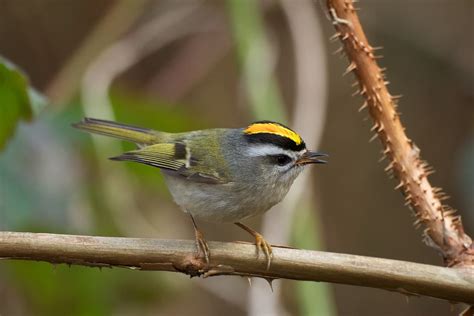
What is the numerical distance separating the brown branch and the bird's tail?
1.44m

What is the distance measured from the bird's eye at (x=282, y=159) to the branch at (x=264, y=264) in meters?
0.93

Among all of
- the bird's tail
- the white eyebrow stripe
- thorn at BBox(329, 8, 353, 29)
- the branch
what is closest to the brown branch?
thorn at BBox(329, 8, 353, 29)

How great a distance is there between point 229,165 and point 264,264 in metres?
1.12

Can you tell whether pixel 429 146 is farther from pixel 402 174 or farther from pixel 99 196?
pixel 402 174

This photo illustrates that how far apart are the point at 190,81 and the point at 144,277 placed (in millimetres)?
1782

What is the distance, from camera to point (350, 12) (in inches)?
73.4

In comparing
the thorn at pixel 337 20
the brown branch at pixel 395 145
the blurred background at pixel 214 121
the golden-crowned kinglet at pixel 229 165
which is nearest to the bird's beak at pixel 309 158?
the golden-crowned kinglet at pixel 229 165

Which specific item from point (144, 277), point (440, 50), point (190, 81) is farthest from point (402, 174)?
point (440, 50)

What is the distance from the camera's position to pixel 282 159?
2721 mm

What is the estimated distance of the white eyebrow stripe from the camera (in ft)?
8.76

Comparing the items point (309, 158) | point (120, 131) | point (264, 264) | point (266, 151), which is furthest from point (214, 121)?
point (264, 264)

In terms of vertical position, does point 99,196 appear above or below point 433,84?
below

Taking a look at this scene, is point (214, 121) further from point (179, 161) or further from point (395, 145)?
point (395, 145)

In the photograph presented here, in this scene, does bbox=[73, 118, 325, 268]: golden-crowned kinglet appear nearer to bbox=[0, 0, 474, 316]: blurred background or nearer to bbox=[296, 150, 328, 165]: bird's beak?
bbox=[296, 150, 328, 165]: bird's beak
